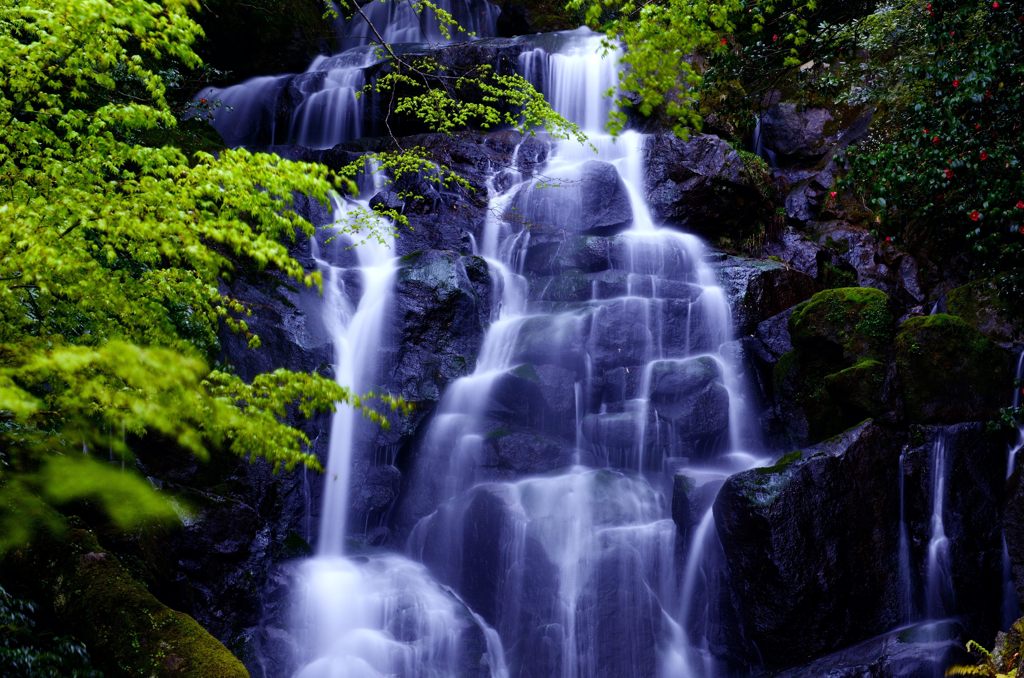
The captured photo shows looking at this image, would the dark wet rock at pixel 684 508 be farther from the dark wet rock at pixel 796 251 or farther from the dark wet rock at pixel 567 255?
the dark wet rock at pixel 796 251

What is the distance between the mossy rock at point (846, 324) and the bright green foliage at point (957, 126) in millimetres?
1371

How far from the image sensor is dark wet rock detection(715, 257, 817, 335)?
11.7 meters

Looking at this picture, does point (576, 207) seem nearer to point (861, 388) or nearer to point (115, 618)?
point (861, 388)

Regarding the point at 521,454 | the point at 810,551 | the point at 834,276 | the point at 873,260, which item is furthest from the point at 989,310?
the point at 521,454

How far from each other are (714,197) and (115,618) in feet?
42.4

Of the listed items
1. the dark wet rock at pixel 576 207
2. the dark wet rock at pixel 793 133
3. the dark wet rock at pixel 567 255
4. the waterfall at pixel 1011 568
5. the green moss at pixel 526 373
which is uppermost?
the dark wet rock at pixel 793 133

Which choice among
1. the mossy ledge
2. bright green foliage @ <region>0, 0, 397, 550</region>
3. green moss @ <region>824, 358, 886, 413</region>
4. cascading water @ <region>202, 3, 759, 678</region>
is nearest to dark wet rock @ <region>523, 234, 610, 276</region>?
cascading water @ <region>202, 3, 759, 678</region>

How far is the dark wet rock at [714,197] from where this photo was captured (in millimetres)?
14305

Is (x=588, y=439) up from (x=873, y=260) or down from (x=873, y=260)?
down

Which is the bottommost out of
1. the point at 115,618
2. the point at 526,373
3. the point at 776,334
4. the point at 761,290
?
the point at 115,618

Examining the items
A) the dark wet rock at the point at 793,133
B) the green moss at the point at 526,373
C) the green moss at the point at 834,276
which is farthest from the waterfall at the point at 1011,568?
the dark wet rock at the point at 793,133

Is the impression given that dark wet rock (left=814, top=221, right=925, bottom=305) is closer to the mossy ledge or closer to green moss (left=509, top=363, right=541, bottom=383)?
green moss (left=509, top=363, right=541, bottom=383)

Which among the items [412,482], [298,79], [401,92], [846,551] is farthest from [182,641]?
[298,79]

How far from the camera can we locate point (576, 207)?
1432 cm
